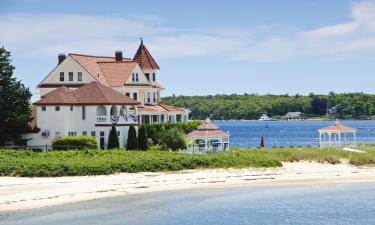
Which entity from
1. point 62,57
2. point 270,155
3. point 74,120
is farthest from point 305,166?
point 62,57

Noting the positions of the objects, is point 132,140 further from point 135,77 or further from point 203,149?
point 135,77

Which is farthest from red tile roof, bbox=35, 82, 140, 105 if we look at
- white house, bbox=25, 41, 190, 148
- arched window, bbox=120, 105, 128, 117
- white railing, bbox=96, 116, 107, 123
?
white railing, bbox=96, 116, 107, 123

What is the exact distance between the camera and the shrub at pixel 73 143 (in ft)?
197

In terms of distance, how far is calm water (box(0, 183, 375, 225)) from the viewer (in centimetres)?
3503

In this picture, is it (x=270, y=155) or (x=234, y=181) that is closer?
(x=234, y=181)

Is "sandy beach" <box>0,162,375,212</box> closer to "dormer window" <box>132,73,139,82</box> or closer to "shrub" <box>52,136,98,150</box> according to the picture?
"shrub" <box>52,136,98,150</box>

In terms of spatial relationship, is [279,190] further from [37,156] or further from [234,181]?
[37,156]

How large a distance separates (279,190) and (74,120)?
24.6 meters

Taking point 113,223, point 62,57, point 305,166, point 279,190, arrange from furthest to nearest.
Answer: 1. point 62,57
2. point 305,166
3. point 279,190
4. point 113,223

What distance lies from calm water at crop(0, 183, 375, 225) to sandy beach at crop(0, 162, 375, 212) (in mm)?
1549

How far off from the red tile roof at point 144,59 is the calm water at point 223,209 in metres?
37.2

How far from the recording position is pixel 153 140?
224 feet

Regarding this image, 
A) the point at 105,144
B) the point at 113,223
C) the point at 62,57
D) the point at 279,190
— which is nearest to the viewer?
the point at 113,223

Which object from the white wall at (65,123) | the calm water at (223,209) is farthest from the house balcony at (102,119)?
the calm water at (223,209)
